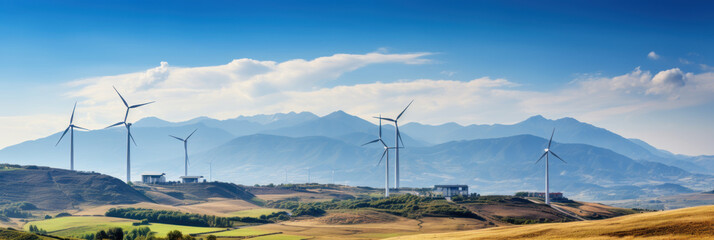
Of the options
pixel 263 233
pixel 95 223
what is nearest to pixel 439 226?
pixel 263 233

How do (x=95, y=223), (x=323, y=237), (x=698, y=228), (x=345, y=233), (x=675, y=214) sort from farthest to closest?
(x=95, y=223)
(x=345, y=233)
(x=323, y=237)
(x=675, y=214)
(x=698, y=228)

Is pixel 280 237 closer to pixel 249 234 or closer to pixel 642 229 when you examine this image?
pixel 249 234

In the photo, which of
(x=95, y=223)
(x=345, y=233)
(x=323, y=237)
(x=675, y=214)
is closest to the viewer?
(x=675, y=214)

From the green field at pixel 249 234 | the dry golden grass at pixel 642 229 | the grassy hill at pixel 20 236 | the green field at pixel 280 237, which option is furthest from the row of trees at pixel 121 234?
the dry golden grass at pixel 642 229

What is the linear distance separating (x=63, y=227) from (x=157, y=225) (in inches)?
963

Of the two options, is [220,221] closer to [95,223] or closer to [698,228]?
[95,223]

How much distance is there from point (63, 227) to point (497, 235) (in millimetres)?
138037

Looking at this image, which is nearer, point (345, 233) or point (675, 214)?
point (675, 214)

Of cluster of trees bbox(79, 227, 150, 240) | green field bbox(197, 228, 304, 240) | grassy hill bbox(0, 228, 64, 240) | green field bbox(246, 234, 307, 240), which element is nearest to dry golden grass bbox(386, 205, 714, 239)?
grassy hill bbox(0, 228, 64, 240)

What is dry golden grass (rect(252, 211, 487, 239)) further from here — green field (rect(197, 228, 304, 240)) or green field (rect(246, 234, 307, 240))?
green field (rect(197, 228, 304, 240))

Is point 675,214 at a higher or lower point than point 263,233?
higher

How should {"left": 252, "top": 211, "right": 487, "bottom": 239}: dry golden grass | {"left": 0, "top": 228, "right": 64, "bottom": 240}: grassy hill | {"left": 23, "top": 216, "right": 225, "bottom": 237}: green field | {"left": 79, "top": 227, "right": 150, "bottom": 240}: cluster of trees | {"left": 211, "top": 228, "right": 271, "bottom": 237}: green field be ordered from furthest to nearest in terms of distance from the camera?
1. {"left": 23, "top": 216, "right": 225, "bottom": 237}: green field
2. {"left": 252, "top": 211, "right": 487, "bottom": 239}: dry golden grass
3. {"left": 211, "top": 228, "right": 271, "bottom": 237}: green field
4. {"left": 79, "top": 227, "right": 150, "bottom": 240}: cluster of trees
5. {"left": 0, "top": 228, "right": 64, "bottom": 240}: grassy hill

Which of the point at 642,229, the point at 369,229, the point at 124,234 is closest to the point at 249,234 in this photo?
the point at 124,234

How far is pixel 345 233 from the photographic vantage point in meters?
176
